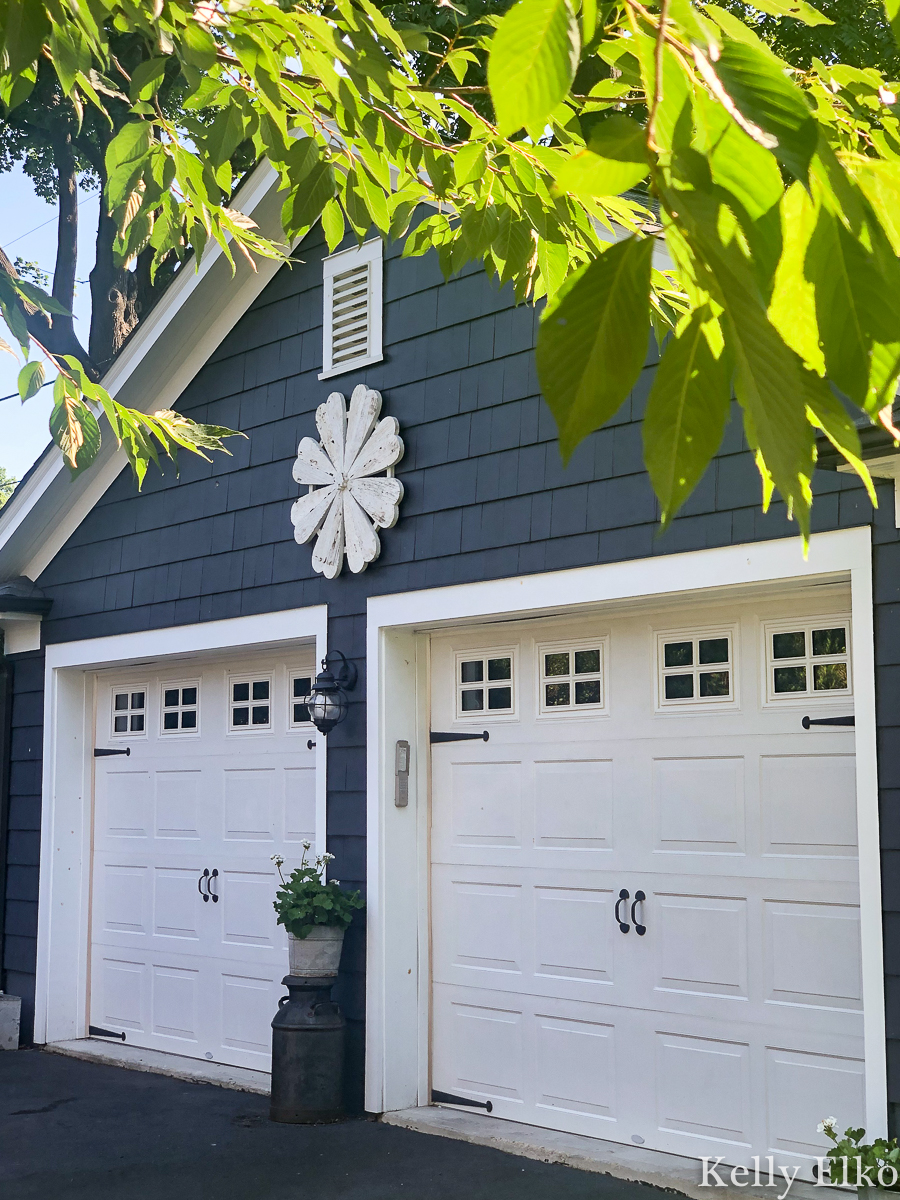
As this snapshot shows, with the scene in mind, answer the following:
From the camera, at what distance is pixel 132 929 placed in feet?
23.2

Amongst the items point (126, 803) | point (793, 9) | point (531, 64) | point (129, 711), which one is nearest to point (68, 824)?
point (126, 803)

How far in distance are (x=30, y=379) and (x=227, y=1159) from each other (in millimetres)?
3247

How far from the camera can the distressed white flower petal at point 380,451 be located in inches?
223

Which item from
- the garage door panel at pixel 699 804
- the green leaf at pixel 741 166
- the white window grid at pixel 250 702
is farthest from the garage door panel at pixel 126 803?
the green leaf at pixel 741 166

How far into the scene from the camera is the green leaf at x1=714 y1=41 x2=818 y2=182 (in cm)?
68

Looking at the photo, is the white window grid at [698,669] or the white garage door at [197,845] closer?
the white window grid at [698,669]

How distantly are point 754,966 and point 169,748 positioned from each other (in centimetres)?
373

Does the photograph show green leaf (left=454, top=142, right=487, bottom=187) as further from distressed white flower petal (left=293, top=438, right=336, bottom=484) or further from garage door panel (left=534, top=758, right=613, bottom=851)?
distressed white flower petal (left=293, top=438, right=336, bottom=484)

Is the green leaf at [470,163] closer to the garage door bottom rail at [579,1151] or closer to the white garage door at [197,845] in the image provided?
the garage door bottom rail at [579,1151]

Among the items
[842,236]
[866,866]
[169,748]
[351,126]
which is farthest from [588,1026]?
[842,236]

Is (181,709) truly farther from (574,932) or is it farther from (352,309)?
(574,932)

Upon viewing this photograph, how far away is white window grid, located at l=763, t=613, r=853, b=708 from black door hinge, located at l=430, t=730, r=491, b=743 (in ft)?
4.61

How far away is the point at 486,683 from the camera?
5.53m

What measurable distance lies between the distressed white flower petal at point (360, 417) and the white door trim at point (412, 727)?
740 millimetres
